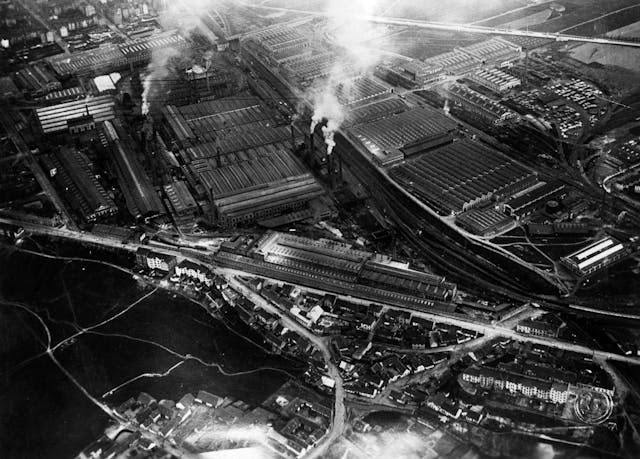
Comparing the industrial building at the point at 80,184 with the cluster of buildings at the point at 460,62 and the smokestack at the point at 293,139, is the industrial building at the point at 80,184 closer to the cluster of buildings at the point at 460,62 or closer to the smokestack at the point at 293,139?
the smokestack at the point at 293,139

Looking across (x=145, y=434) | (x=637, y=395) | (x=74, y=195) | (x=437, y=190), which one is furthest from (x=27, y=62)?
(x=637, y=395)

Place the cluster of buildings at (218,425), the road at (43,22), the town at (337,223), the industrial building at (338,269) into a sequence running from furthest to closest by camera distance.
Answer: the road at (43,22), the industrial building at (338,269), the town at (337,223), the cluster of buildings at (218,425)

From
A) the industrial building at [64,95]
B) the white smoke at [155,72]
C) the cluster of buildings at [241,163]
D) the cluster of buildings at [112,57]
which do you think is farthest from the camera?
the cluster of buildings at [112,57]

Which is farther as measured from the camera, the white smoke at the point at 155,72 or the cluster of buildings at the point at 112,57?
the cluster of buildings at the point at 112,57

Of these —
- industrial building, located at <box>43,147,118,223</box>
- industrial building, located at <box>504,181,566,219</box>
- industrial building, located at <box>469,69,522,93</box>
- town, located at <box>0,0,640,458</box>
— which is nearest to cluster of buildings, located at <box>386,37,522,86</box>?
town, located at <box>0,0,640,458</box>

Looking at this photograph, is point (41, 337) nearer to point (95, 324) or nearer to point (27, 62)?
point (95, 324)

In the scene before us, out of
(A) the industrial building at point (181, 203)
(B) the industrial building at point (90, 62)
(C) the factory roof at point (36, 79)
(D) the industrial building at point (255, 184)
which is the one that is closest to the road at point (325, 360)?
(D) the industrial building at point (255, 184)

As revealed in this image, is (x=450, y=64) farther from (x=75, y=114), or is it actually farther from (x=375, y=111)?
(x=75, y=114)

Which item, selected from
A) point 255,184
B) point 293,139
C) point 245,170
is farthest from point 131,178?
point 293,139
